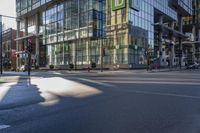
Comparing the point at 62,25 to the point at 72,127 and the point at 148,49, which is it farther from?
the point at 72,127

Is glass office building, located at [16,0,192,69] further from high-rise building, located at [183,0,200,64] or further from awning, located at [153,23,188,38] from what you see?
high-rise building, located at [183,0,200,64]

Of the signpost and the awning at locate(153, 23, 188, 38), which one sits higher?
the signpost

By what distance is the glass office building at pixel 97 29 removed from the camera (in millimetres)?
69438

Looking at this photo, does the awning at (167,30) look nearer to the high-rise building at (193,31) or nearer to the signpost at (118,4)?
the high-rise building at (193,31)

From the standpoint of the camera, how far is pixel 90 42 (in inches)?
3066

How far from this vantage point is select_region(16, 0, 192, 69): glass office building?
69438 mm

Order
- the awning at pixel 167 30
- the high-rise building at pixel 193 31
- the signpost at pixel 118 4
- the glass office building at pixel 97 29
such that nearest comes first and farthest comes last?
the signpost at pixel 118 4
the glass office building at pixel 97 29
the awning at pixel 167 30
the high-rise building at pixel 193 31

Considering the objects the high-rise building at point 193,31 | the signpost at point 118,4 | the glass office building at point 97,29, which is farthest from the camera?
the high-rise building at point 193,31

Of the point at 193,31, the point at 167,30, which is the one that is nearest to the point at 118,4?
the point at 167,30

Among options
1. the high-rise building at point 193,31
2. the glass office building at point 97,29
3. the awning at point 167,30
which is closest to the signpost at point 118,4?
the glass office building at point 97,29

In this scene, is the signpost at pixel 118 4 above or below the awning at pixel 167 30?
above

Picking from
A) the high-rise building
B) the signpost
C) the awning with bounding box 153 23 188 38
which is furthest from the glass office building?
the high-rise building

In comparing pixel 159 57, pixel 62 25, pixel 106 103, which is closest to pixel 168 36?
pixel 159 57

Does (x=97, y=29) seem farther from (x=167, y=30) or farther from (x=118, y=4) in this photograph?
(x=167, y=30)
